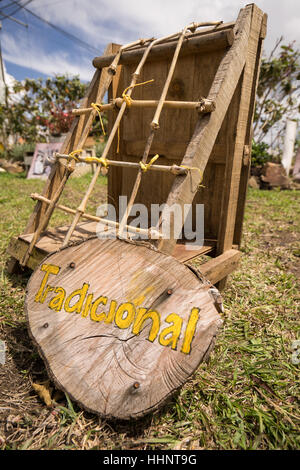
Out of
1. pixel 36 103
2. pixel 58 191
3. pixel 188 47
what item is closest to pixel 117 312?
pixel 58 191

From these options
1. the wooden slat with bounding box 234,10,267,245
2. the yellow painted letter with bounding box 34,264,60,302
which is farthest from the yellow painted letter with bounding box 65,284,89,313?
the wooden slat with bounding box 234,10,267,245

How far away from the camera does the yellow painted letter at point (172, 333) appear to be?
4.33 ft

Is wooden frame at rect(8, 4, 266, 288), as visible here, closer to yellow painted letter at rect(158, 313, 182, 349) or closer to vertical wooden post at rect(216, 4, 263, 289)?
vertical wooden post at rect(216, 4, 263, 289)

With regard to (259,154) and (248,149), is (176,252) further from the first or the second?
(259,154)

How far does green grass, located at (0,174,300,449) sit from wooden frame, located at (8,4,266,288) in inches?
14.5

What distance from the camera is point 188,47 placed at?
2.19 metres

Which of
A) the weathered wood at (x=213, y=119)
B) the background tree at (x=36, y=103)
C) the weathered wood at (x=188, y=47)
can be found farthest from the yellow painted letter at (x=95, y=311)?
the background tree at (x=36, y=103)

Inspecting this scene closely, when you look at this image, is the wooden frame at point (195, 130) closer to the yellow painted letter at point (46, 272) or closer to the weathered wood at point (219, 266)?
the weathered wood at point (219, 266)

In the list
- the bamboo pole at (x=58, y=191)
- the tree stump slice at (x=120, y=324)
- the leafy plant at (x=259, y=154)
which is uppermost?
the leafy plant at (x=259, y=154)

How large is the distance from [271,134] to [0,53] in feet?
36.5

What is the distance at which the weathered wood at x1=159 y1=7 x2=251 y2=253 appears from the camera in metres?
1.75

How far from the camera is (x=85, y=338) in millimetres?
1457

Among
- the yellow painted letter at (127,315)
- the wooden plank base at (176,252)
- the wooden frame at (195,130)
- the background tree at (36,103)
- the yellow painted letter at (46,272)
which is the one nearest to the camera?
the yellow painted letter at (127,315)

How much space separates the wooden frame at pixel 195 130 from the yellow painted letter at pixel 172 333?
0.45 metres
